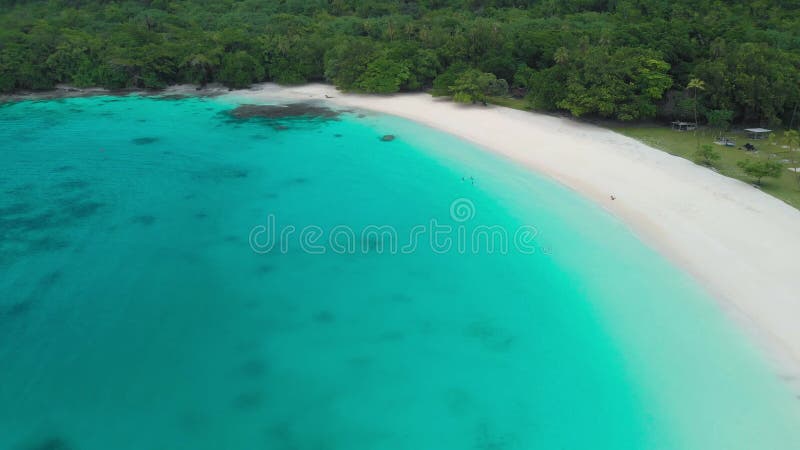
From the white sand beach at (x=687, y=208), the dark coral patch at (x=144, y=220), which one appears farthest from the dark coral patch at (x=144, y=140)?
the white sand beach at (x=687, y=208)

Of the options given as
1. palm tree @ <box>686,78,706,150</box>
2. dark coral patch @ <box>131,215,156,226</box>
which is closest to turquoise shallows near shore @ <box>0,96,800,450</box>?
dark coral patch @ <box>131,215,156,226</box>

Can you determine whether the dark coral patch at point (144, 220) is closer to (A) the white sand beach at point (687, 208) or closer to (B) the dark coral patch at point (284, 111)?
(B) the dark coral patch at point (284, 111)

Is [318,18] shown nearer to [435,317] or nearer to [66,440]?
[435,317]

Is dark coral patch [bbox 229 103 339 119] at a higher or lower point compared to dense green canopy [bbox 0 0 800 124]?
lower

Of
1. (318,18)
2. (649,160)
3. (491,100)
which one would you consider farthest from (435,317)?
(318,18)

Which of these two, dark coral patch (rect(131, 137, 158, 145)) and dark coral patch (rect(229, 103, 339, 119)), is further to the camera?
dark coral patch (rect(229, 103, 339, 119))

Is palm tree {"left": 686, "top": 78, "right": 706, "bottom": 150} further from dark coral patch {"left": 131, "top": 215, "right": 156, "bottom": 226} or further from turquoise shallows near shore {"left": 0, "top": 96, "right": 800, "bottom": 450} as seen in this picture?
dark coral patch {"left": 131, "top": 215, "right": 156, "bottom": 226}
